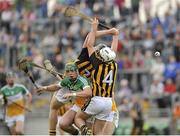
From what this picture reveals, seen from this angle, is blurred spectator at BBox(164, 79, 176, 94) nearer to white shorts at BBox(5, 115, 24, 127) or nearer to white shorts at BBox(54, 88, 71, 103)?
white shorts at BBox(5, 115, 24, 127)

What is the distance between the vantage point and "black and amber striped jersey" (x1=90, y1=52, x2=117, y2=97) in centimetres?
1594

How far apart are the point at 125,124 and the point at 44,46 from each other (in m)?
4.61

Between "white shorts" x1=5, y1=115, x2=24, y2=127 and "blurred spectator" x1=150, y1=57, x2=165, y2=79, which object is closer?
"white shorts" x1=5, y1=115, x2=24, y2=127

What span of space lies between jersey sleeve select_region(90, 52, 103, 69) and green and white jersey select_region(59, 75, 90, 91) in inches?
14.3

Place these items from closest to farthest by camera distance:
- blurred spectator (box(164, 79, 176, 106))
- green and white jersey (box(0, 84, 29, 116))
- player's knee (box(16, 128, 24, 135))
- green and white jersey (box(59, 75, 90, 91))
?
green and white jersey (box(59, 75, 90, 91))
player's knee (box(16, 128, 24, 135))
green and white jersey (box(0, 84, 29, 116))
blurred spectator (box(164, 79, 176, 106))

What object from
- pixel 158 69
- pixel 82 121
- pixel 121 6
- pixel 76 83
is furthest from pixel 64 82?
pixel 121 6

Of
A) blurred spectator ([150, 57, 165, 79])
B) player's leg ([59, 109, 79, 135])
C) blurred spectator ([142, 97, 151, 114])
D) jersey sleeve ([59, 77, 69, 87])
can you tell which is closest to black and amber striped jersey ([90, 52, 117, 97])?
jersey sleeve ([59, 77, 69, 87])

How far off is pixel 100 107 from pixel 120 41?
11.3 metres

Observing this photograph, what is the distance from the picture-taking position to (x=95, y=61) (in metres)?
16.1

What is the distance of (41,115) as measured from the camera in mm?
26250

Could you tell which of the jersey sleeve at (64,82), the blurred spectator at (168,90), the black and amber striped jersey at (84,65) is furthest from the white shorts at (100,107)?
the blurred spectator at (168,90)

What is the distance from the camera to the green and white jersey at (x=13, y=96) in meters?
20.1

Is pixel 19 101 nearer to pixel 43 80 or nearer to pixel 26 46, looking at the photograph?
pixel 43 80

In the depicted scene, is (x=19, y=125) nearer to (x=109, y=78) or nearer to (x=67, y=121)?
(x=67, y=121)
